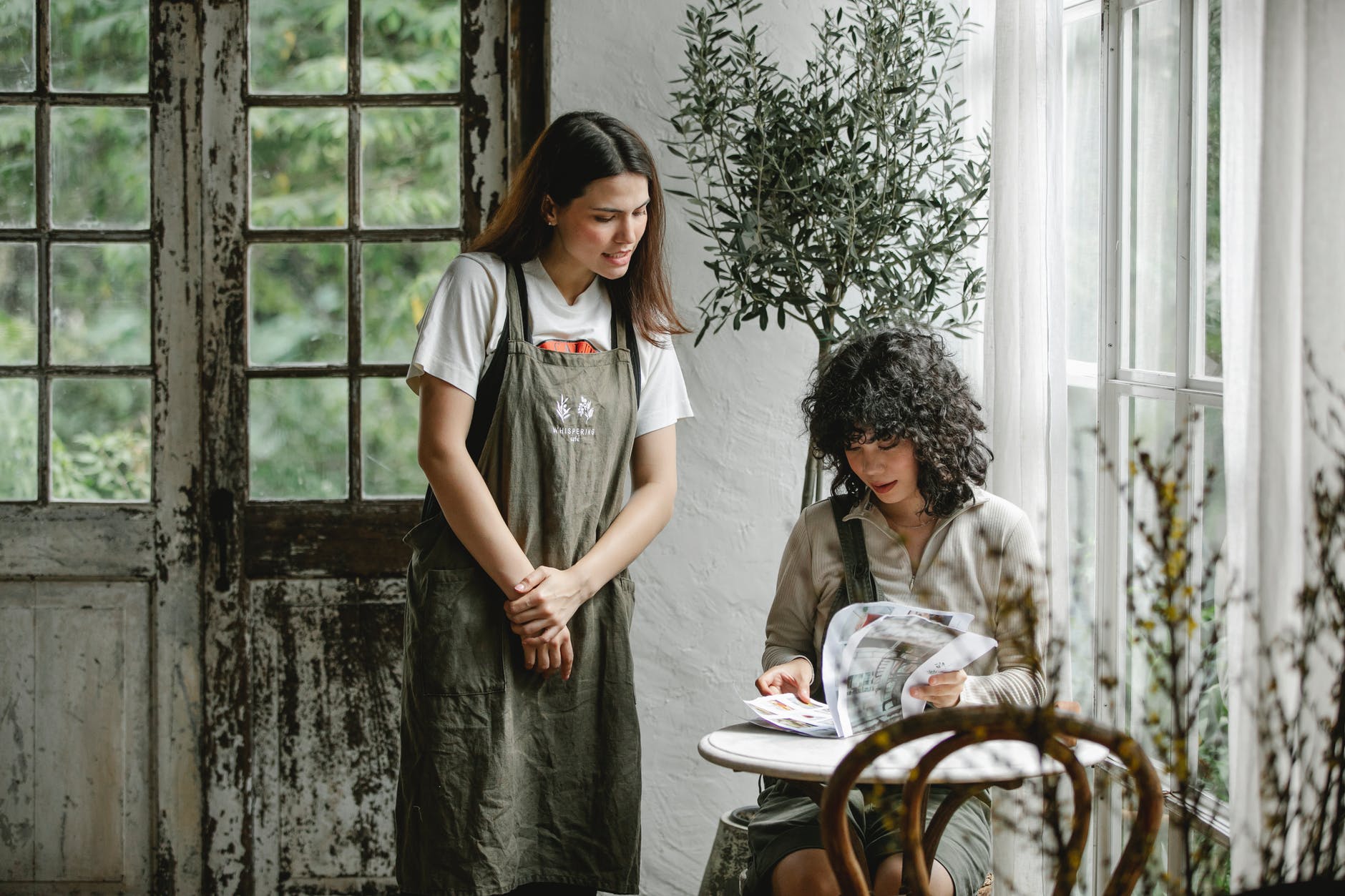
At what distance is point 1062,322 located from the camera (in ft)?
7.43

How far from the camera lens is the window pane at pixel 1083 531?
243 centimetres

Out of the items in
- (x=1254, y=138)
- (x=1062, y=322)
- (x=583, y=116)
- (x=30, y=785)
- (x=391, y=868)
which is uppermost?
(x=583, y=116)

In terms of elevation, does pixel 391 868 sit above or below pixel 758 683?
below

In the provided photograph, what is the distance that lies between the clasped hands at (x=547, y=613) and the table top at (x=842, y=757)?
400mm

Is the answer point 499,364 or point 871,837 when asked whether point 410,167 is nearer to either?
point 499,364

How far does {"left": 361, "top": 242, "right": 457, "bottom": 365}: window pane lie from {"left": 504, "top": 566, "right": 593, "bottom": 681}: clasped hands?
3.94ft

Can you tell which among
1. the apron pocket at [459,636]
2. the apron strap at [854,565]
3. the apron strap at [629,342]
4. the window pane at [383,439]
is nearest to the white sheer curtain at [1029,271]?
the apron strap at [854,565]

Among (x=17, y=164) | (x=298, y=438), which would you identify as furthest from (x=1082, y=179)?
(x=17, y=164)

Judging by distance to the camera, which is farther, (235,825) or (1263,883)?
(235,825)

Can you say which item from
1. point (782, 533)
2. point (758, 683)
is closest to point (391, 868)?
point (782, 533)

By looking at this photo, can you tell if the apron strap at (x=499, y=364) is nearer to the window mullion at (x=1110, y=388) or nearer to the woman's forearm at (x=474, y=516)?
the woman's forearm at (x=474, y=516)

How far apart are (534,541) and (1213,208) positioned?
133cm

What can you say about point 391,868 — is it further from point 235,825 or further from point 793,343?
point 793,343

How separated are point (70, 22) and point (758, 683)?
2.47 m
